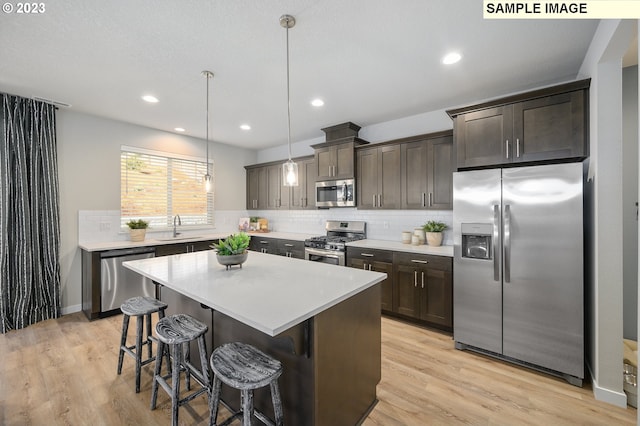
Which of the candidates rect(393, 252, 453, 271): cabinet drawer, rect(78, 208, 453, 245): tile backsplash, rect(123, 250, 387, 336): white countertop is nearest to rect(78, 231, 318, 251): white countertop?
rect(78, 208, 453, 245): tile backsplash

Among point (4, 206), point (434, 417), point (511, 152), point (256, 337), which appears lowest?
point (434, 417)

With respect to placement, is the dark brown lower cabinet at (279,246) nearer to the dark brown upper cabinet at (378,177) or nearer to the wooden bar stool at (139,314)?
the dark brown upper cabinet at (378,177)

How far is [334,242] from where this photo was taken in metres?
4.02

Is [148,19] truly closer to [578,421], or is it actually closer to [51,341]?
[51,341]

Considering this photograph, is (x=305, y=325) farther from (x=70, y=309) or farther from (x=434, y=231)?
(x=70, y=309)

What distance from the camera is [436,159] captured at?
3453 millimetres

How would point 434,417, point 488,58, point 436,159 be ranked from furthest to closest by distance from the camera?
point 436,159
point 488,58
point 434,417

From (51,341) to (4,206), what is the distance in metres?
1.71

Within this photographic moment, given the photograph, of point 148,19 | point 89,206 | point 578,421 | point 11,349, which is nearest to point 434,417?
point 578,421

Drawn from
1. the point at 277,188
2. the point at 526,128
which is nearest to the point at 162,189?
the point at 277,188

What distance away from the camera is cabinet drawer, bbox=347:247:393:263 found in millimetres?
3506

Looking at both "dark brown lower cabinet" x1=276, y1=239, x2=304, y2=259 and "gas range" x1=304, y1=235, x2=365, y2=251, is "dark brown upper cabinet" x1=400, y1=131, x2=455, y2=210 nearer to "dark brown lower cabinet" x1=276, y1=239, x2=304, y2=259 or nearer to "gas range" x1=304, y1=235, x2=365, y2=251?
"gas range" x1=304, y1=235, x2=365, y2=251

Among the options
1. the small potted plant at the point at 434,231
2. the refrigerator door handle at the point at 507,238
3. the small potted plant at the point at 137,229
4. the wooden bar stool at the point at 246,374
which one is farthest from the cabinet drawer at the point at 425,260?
the small potted plant at the point at 137,229

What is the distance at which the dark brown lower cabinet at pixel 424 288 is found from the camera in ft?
10.0
